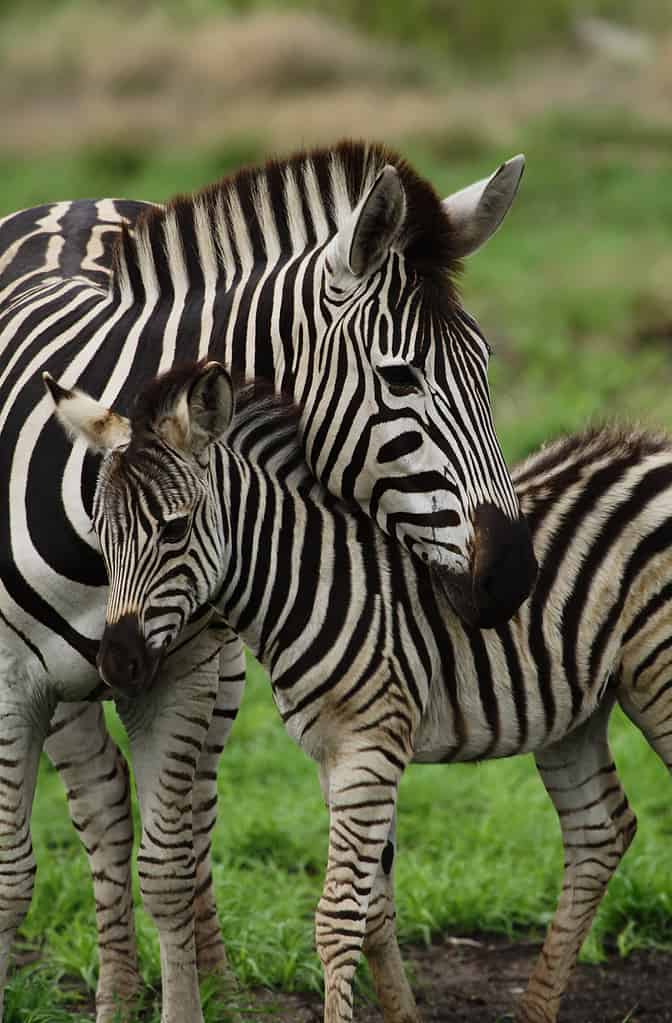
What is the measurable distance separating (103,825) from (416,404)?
226cm

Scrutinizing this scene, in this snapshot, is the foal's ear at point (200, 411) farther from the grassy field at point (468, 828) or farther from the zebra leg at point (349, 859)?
the grassy field at point (468, 828)

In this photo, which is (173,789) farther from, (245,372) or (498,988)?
(498,988)

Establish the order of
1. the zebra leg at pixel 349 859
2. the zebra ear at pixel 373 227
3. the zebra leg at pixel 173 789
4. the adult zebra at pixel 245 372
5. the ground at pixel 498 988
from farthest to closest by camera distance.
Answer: the ground at pixel 498 988 < the zebra leg at pixel 173 789 < the zebra leg at pixel 349 859 < the adult zebra at pixel 245 372 < the zebra ear at pixel 373 227

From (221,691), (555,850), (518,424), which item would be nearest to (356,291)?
(221,691)

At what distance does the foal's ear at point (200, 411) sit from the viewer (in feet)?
14.9

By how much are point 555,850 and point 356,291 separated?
4.01 metres

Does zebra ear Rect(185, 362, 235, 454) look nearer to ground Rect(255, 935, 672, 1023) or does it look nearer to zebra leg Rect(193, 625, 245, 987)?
zebra leg Rect(193, 625, 245, 987)

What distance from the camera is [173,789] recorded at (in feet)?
17.2

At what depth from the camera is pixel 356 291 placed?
15.7ft

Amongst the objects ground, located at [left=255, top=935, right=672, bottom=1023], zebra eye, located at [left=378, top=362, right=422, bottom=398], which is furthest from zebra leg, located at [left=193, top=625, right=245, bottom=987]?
zebra eye, located at [left=378, top=362, right=422, bottom=398]

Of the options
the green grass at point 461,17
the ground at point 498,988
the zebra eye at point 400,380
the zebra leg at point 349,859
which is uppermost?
the green grass at point 461,17

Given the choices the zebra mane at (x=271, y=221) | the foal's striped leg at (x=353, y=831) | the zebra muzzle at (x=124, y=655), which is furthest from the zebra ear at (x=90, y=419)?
the foal's striped leg at (x=353, y=831)

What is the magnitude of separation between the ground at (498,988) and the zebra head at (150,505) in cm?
210

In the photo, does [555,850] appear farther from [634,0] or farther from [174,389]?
[634,0]
